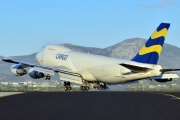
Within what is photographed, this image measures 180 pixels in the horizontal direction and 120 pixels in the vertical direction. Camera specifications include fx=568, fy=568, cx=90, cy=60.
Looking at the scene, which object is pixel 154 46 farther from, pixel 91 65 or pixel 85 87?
pixel 85 87

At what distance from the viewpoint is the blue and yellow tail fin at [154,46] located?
75.2 metres

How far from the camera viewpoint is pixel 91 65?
85188 millimetres

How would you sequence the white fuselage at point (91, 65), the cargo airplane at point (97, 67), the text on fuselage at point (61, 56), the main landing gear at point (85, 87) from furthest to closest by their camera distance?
the text on fuselage at point (61, 56), the main landing gear at point (85, 87), the white fuselage at point (91, 65), the cargo airplane at point (97, 67)

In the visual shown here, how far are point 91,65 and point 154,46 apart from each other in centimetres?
1288

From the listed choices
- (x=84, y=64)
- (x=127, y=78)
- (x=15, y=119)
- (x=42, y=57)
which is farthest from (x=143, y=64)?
(x=15, y=119)

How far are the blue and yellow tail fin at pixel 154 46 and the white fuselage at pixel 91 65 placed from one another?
4.17 ft

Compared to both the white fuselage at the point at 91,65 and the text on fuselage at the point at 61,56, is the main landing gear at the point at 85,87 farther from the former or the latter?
the text on fuselage at the point at 61,56

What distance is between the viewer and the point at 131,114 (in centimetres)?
3139

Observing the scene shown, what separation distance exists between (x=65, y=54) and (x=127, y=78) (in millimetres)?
15053

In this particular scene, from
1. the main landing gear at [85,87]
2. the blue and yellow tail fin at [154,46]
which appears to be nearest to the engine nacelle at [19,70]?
the main landing gear at [85,87]

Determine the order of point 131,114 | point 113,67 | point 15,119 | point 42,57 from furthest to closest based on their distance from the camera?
point 42,57
point 113,67
point 131,114
point 15,119

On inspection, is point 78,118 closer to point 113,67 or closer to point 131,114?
point 131,114

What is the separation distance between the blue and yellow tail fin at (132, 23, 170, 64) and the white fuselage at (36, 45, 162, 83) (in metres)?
1.27

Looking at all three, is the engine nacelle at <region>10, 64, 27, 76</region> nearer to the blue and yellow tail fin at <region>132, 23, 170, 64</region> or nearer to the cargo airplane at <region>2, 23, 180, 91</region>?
the cargo airplane at <region>2, 23, 180, 91</region>
